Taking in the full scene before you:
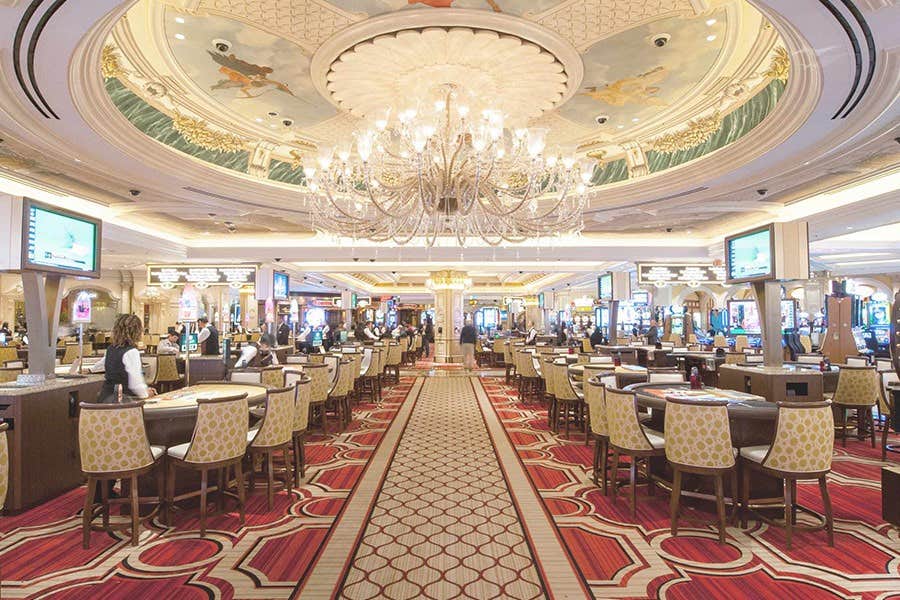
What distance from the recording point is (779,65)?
14.4 feet

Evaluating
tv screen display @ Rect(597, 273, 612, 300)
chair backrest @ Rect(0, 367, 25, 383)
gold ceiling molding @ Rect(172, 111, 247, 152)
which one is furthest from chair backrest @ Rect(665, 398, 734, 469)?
tv screen display @ Rect(597, 273, 612, 300)

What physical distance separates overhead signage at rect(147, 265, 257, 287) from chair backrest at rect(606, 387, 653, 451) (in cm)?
845

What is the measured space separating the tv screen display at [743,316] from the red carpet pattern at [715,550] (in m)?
13.8

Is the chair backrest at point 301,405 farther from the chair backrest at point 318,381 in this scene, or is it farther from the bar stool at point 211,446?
the chair backrest at point 318,381

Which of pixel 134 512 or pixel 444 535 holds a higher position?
pixel 134 512

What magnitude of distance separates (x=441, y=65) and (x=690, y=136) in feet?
10.7

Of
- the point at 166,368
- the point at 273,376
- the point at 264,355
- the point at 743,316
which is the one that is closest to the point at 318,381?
the point at 273,376

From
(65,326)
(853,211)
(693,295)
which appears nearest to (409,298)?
(693,295)

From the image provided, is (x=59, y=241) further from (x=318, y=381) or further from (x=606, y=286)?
(x=606, y=286)

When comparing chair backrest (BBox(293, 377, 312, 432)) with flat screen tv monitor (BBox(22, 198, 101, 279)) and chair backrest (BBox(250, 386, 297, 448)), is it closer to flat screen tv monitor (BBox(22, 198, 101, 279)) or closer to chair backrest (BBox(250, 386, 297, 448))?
chair backrest (BBox(250, 386, 297, 448))

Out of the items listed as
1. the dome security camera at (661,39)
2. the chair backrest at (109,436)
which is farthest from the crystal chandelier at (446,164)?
the chair backrest at (109,436)

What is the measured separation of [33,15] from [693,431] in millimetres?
4303

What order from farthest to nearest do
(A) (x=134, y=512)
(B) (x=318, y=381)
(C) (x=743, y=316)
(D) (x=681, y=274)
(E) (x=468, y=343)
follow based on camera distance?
(C) (x=743, y=316) < (E) (x=468, y=343) < (D) (x=681, y=274) < (B) (x=318, y=381) < (A) (x=134, y=512)

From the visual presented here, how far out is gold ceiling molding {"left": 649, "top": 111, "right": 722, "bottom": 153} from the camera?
5.72 m
